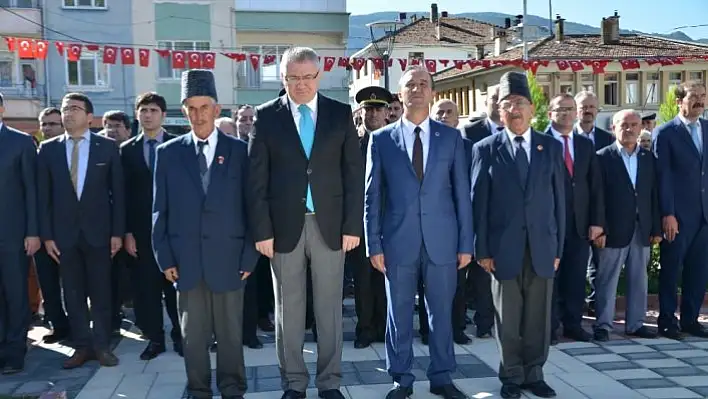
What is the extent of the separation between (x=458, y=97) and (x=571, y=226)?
3629 centimetres

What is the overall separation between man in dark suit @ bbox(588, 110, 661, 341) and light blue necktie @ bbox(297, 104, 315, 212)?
2859mm

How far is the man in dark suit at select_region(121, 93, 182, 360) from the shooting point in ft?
19.1

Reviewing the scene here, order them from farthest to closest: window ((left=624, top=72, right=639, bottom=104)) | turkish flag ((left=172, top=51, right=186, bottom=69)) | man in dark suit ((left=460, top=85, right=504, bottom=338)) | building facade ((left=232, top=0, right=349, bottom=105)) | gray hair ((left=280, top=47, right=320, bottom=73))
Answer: window ((left=624, top=72, right=639, bottom=104)) → building facade ((left=232, top=0, right=349, bottom=105)) → turkish flag ((left=172, top=51, right=186, bottom=69)) → man in dark suit ((left=460, top=85, right=504, bottom=338)) → gray hair ((left=280, top=47, right=320, bottom=73))

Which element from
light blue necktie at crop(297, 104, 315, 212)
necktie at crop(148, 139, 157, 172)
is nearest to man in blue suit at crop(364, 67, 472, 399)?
light blue necktie at crop(297, 104, 315, 212)

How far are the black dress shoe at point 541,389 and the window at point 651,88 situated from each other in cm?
3399

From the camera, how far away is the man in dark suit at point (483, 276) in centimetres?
620

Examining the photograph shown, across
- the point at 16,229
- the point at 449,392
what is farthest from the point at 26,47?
the point at 449,392

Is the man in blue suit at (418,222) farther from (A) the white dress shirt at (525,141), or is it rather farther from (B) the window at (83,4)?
(B) the window at (83,4)

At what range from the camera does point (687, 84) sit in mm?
6082

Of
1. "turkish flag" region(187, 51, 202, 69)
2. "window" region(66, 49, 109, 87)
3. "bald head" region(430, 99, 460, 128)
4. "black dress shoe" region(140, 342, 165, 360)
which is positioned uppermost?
"window" region(66, 49, 109, 87)

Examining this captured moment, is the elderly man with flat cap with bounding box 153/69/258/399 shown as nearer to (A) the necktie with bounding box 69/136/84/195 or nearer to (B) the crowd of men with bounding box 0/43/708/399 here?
(B) the crowd of men with bounding box 0/43/708/399

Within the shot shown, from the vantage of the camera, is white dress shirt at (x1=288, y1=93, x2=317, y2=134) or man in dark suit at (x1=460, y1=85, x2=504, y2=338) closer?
white dress shirt at (x1=288, y1=93, x2=317, y2=134)

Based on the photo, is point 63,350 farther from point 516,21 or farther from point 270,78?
point 516,21

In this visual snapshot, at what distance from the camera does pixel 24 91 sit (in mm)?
25078
